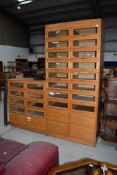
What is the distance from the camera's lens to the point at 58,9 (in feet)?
27.1

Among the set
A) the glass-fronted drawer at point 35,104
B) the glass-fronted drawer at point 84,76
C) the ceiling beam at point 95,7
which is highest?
the ceiling beam at point 95,7

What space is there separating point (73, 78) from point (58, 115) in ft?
2.49

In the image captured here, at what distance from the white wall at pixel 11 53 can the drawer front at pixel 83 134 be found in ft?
24.6

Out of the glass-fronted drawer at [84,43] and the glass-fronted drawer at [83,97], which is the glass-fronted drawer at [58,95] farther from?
the glass-fronted drawer at [84,43]

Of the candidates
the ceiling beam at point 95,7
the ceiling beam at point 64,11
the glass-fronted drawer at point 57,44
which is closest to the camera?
the glass-fronted drawer at point 57,44

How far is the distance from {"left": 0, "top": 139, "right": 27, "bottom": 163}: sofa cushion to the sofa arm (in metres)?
0.08

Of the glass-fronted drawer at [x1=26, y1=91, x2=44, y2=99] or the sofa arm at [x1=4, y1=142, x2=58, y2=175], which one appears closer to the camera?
the sofa arm at [x1=4, y1=142, x2=58, y2=175]

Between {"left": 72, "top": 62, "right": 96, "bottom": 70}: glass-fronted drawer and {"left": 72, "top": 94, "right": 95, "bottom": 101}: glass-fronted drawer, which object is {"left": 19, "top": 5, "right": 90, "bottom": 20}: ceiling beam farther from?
{"left": 72, "top": 94, "right": 95, "bottom": 101}: glass-fronted drawer

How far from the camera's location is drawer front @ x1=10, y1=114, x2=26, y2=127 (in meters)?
3.46

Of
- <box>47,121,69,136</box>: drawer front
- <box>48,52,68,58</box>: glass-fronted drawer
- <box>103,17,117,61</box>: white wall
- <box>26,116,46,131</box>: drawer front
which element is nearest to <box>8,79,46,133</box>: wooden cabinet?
<box>26,116,46,131</box>: drawer front

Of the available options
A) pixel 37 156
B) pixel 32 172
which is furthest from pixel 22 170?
pixel 37 156

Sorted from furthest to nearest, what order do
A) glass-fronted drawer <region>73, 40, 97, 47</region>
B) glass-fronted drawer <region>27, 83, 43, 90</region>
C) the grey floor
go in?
1. glass-fronted drawer <region>27, 83, 43, 90</region>
2. glass-fronted drawer <region>73, 40, 97, 47</region>
3. the grey floor

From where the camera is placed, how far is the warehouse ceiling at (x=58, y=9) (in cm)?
745

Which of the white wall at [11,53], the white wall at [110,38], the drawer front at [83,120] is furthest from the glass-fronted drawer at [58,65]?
the white wall at [110,38]
